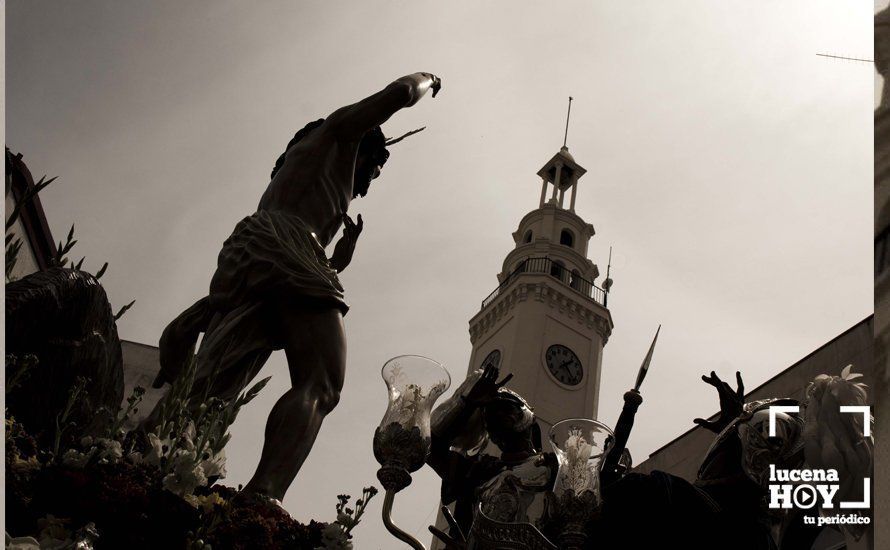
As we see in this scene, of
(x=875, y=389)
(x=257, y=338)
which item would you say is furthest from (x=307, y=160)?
(x=875, y=389)

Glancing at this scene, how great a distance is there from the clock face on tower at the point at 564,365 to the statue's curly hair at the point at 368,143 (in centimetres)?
3892

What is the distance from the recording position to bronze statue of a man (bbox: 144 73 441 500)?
3.92 metres

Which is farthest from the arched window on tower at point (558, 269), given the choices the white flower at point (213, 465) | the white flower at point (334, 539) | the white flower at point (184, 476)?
the white flower at point (184, 476)

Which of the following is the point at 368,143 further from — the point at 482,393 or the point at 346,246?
the point at 482,393

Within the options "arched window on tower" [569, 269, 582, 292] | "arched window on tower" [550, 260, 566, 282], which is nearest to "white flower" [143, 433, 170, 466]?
"arched window on tower" [550, 260, 566, 282]

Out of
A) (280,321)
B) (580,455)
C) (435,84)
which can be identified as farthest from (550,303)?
(580,455)

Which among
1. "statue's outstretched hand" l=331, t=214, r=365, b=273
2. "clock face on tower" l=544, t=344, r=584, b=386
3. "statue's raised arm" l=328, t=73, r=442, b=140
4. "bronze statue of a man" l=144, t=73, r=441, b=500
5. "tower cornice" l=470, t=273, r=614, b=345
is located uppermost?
"tower cornice" l=470, t=273, r=614, b=345

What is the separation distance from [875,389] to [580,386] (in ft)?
143

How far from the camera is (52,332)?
119 inches

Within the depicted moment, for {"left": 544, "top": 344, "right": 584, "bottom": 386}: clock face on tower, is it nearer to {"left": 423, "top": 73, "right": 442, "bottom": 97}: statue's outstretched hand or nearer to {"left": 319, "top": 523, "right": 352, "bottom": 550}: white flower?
{"left": 423, "top": 73, "right": 442, "bottom": 97}: statue's outstretched hand

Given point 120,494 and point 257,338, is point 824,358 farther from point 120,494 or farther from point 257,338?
point 120,494

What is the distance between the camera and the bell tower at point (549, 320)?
43.0m

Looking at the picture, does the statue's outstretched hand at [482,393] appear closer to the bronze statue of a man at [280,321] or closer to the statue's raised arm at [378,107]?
the bronze statue of a man at [280,321]

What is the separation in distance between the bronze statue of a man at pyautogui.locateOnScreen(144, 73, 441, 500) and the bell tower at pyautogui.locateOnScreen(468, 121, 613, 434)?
1418 inches
